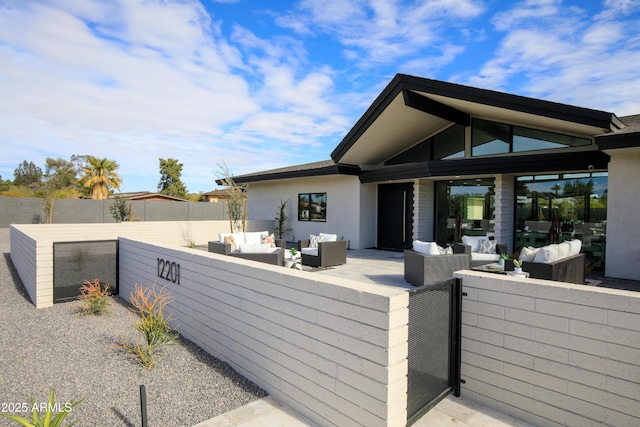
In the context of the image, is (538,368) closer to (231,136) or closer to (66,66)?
(66,66)

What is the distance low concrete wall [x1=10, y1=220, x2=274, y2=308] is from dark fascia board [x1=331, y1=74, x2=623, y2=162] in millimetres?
6869

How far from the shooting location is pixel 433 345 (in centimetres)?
319

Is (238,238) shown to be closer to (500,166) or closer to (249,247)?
(249,247)

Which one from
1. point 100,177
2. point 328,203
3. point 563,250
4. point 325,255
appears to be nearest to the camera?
point 563,250

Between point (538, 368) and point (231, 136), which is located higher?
point (231, 136)

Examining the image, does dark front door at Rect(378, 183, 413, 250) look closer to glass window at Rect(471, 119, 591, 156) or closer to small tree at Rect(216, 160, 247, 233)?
glass window at Rect(471, 119, 591, 156)

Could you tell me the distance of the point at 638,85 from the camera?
1275cm

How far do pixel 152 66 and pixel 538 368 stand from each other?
42.2 feet

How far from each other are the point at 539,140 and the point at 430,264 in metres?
5.75

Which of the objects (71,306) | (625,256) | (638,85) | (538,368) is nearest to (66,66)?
(71,306)

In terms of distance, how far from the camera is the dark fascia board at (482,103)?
7164mm

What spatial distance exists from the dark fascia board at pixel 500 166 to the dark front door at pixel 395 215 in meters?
1.16

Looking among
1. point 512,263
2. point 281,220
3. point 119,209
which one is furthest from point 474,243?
point 119,209

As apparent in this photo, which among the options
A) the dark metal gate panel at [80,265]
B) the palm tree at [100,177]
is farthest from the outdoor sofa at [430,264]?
the palm tree at [100,177]
